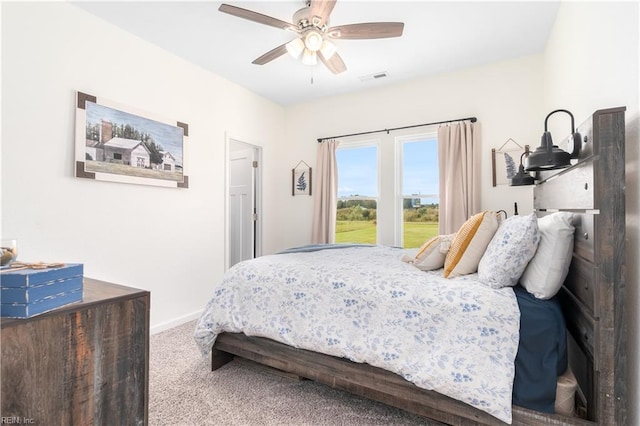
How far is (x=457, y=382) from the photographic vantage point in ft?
4.39

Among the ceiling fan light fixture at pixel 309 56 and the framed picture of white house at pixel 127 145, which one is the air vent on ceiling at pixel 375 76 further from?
the framed picture of white house at pixel 127 145

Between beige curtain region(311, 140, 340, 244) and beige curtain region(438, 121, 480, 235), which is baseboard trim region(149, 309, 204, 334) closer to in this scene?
beige curtain region(311, 140, 340, 244)

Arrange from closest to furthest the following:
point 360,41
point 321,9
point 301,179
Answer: point 321,9 → point 360,41 → point 301,179

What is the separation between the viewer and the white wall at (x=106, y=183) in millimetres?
2082

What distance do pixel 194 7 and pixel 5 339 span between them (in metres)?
2.53

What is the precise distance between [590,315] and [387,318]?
81 centimetres

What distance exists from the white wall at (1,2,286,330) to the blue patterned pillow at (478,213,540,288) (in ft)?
9.26

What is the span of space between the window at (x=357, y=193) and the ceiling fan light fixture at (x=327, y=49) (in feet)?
5.68

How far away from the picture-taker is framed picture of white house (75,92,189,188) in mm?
2412

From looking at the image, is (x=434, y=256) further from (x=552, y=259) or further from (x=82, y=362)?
(x=82, y=362)

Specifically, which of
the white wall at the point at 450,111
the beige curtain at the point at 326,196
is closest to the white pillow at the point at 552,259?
the white wall at the point at 450,111

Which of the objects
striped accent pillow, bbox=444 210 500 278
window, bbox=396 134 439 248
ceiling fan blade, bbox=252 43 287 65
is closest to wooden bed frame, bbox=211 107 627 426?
striped accent pillow, bbox=444 210 500 278

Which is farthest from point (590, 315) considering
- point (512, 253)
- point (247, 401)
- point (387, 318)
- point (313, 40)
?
point (313, 40)

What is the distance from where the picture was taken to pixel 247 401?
70.6 inches
